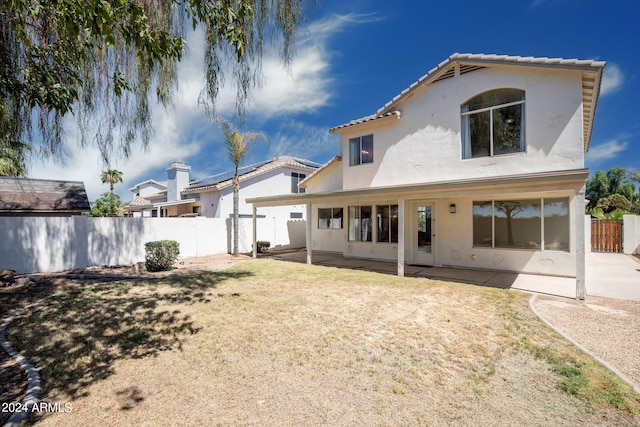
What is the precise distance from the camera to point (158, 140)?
22.4 feet

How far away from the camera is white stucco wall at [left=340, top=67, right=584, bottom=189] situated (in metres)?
9.26

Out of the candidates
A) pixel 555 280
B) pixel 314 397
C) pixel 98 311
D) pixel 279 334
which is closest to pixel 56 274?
pixel 98 311

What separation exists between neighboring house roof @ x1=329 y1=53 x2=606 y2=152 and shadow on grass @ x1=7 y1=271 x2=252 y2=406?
10192 millimetres

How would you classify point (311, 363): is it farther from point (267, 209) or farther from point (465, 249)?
point (267, 209)

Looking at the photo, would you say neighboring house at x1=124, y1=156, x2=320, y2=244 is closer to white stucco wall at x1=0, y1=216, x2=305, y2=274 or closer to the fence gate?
white stucco wall at x1=0, y1=216, x2=305, y2=274

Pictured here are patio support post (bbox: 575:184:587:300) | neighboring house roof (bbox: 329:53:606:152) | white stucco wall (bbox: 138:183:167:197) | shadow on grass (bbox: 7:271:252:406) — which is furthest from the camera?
white stucco wall (bbox: 138:183:167:197)

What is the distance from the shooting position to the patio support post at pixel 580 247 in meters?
7.40

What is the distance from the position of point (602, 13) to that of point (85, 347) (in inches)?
983

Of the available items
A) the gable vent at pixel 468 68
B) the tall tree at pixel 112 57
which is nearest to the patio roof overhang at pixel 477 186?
the gable vent at pixel 468 68

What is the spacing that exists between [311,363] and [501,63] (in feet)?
36.9

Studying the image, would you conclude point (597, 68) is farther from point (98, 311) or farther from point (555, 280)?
point (98, 311)

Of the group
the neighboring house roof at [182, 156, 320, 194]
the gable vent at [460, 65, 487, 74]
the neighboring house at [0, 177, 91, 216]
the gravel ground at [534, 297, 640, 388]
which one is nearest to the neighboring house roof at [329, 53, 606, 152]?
the gable vent at [460, 65, 487, 74]

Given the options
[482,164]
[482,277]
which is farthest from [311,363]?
[482,164]

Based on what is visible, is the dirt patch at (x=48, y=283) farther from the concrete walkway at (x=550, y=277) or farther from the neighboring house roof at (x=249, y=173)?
the neighboring house roof at (x=249, y=173)
